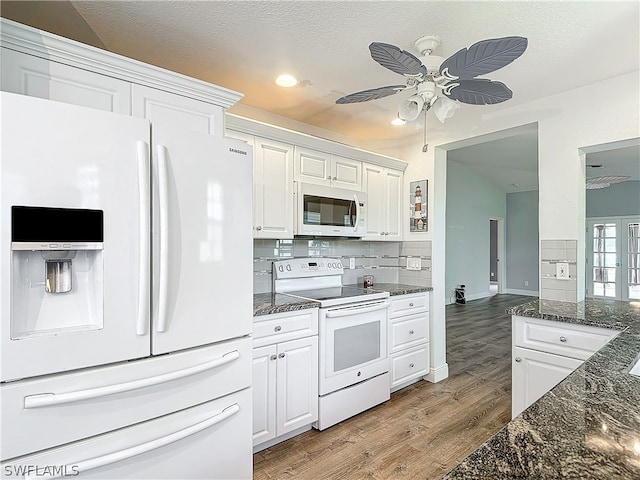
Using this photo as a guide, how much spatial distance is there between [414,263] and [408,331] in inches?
30.5

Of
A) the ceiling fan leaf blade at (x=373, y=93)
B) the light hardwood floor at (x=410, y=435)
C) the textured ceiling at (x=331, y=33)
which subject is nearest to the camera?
the textured ceiling at (x=331, y=33)

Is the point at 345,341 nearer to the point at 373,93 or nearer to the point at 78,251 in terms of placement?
the point at 373,93

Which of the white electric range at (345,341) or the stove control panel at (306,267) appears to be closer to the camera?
the white electric range at (345,341)

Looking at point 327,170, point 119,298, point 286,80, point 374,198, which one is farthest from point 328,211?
point 119,298

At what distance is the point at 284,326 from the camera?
7.68ft

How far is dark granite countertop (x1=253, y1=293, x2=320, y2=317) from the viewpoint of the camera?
7.34 ft

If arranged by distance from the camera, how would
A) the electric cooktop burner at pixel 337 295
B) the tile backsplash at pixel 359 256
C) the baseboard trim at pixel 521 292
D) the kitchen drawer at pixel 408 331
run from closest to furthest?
the electric cooktop burner at pixel 337 295 → the tile backsplash at pixel 359 256 → the kitchen drawer at pixel 408 331 → the baseboard trim at pixel 521 292

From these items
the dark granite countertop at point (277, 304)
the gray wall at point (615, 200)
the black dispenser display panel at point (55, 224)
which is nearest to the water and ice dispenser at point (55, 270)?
the black dispenser display panel at point (55, 224)

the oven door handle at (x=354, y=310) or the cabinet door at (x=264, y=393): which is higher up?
the oven door handle at (x=354, y=310)

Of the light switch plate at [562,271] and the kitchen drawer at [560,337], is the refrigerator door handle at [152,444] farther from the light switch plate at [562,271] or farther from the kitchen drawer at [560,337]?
the light switch plate at [562,271]

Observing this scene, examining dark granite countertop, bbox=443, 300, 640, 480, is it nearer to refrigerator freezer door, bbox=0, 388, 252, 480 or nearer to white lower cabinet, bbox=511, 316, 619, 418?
white lower cabinet, bbox=511, 316, 619, 418

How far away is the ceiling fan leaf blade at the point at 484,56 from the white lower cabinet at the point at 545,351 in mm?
1615

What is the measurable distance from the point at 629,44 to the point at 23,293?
3292 millimetres

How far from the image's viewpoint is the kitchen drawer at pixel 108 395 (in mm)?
1160
